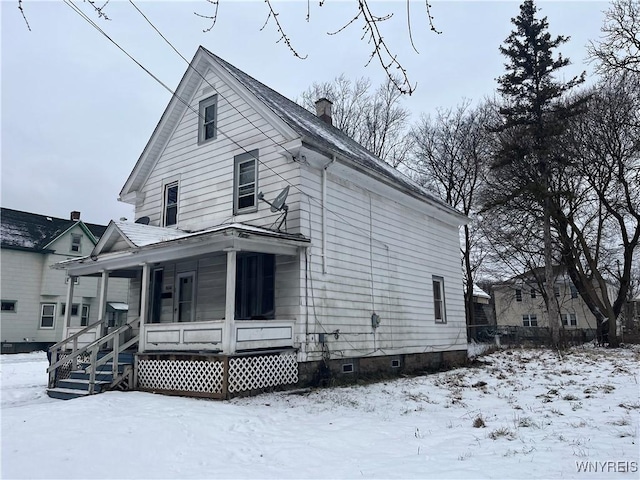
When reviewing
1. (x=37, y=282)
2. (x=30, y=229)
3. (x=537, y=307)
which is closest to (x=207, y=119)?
(x=37, y=282)

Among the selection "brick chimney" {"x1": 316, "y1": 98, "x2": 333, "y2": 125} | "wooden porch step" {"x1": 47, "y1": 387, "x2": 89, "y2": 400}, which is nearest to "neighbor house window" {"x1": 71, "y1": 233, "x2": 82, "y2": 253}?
"brick chimney" {"x1": 316, "y1": 98, "x2": 333, "y2": 125}

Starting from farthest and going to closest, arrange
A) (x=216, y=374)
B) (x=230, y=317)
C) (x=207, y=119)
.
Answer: (x=207, y=119)
(x=230, y=317)
(x=216, y=374)

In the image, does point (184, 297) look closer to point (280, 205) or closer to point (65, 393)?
point (65, 393)

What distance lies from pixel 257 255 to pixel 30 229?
24.8 meters

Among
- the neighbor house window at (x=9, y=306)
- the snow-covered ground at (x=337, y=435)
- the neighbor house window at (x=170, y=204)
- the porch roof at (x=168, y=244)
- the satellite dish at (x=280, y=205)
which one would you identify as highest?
the neighbor house window at (x=170, y=204)

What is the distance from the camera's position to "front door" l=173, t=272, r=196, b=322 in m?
13.1

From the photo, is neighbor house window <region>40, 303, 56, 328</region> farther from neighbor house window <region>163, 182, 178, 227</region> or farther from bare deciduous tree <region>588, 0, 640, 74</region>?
bare deciduous tree <region>588, 0, 640, 74</region>

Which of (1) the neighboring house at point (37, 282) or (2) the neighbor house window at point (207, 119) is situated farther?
(1) the neighboring house at point (37, 282)

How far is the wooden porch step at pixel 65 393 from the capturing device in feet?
33.2

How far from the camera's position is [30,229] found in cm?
2981

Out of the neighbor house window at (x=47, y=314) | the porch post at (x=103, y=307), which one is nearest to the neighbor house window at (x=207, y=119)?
the porch post at (x=103, y=307)

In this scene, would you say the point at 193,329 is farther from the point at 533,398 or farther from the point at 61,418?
the point at 533,398

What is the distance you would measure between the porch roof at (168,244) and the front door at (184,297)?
137cm

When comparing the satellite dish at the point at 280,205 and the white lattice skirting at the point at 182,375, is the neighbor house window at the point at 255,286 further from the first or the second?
the white lattice skirting at the point at 182,375
